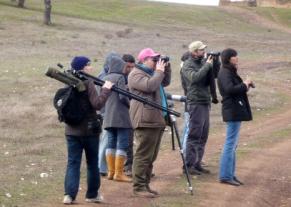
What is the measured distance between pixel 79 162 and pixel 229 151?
2.62m

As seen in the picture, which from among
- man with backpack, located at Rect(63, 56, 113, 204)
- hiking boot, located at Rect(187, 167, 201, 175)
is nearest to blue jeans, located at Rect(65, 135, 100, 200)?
man with backpack, located at Rect(63, 56, 113, 204)

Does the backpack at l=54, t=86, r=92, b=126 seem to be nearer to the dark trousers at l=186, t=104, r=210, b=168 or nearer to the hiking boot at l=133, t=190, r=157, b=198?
the hiking boot at l=133, t=190, r=157, b=198

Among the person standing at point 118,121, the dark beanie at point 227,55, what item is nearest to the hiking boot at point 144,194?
the person standing at point 118,121

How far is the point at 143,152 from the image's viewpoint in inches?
410

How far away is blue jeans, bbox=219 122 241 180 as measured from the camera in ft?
37.6

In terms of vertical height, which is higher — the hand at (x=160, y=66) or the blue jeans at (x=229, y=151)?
the hand at (x=160, y=66)

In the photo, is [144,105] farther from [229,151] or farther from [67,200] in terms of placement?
[229,151]

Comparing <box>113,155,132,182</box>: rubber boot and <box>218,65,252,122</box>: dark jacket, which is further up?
<box>218,65,252,122</box>: dark jacket

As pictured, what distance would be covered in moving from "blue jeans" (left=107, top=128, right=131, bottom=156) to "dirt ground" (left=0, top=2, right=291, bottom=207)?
499 millimetres

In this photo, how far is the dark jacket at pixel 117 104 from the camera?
1132cm

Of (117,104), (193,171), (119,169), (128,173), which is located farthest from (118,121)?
(193,171)

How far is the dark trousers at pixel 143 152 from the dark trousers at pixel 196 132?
4.99 ft

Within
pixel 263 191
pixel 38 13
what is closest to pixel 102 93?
pixel 263 191

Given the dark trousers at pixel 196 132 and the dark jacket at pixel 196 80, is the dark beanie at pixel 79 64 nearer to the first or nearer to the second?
the dark jacket at pixel 196 80
